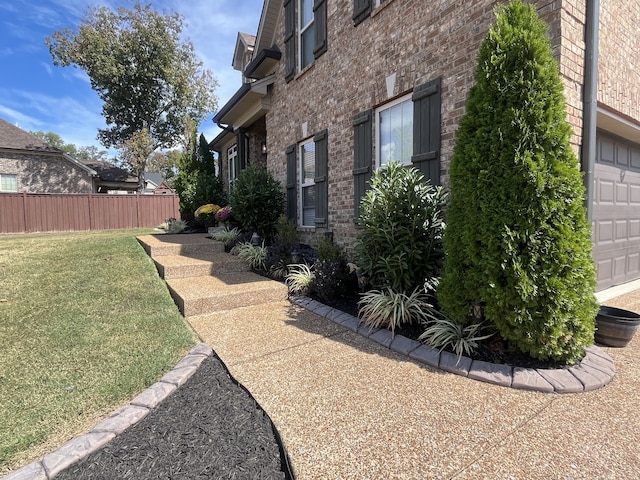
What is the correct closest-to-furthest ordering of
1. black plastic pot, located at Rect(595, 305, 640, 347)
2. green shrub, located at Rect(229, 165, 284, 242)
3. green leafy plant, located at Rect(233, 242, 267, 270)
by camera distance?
black plastic pot, located at Rect(595, 305, 640, 347)
green leafy plant, located at Rect(233, 242, 267, 270)
green shrub, located at Rect(229, 165, 284, 242)

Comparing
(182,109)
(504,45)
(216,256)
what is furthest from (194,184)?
(182,109)

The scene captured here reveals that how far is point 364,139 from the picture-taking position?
5.34 meters

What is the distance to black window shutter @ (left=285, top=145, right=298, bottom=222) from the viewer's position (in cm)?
747

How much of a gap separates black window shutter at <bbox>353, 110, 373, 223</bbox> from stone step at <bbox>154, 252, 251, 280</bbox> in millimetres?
2297

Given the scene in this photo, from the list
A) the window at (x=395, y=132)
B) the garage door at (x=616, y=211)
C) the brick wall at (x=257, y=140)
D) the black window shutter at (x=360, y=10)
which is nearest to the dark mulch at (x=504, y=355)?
A: the window at (x=395, y=132)

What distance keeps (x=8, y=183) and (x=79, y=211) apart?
24.5 ft

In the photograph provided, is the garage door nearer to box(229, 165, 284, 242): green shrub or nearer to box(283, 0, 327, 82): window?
box(283, 0, 327, 82): window

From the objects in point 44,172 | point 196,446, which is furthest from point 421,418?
point 44,172

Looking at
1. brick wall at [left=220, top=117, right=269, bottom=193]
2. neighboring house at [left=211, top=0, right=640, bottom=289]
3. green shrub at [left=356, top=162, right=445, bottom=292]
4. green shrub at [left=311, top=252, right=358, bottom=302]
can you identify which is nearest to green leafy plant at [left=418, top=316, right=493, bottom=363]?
green shrub at [left=356, top=162, right=445, bottom=292]

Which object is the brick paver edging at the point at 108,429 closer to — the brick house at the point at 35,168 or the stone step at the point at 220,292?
the stone step at the point at 220,292

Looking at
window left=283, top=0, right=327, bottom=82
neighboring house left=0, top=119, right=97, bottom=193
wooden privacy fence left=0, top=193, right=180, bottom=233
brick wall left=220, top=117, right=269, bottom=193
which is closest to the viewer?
window left=283, top=0, right=327, bottom=82

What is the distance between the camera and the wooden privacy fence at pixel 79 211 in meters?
14.8

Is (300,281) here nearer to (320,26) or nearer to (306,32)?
(320,26)

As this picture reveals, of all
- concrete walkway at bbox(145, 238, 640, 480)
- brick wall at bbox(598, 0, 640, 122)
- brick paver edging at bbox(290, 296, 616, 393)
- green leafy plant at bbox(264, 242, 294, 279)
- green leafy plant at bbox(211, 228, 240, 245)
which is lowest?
concrete walkway at bbox(145, 238, 640, 480)
